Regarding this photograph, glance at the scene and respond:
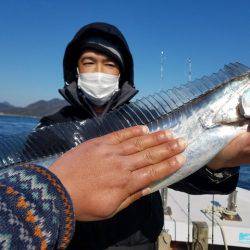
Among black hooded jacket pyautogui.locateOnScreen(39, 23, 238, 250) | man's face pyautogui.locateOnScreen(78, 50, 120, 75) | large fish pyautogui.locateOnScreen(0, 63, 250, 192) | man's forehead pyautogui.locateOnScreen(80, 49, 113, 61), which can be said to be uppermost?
man's forehead pyautogui.locateOnScreen(80, 49, 113, 61)

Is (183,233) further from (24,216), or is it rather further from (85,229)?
(24,216)

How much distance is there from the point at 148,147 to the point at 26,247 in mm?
1145

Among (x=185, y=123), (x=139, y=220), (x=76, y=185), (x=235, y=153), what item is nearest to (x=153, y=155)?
(x=76, y=185)

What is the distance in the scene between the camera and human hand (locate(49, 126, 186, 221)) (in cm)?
183

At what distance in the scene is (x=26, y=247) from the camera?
137 centimetres

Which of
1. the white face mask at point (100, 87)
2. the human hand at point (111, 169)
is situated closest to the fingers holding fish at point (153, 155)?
the human hand at point (111, 169)

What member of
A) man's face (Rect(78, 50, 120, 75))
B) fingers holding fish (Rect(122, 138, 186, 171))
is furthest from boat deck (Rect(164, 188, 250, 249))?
fingers holding fish (Rect(122, 138, 186, 171))

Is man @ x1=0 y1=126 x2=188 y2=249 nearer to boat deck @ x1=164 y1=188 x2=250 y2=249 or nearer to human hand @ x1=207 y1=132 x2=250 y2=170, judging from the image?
human hand @ x1=207 y1=132 x2=250 y2=170

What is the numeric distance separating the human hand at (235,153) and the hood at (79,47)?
1848mm

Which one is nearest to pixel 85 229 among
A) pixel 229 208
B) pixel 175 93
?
pixel 175 93

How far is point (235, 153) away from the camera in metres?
3.11

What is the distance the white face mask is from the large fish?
1500mm

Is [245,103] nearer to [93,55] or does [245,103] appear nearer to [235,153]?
[235,153]

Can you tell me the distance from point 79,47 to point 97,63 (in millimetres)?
473
